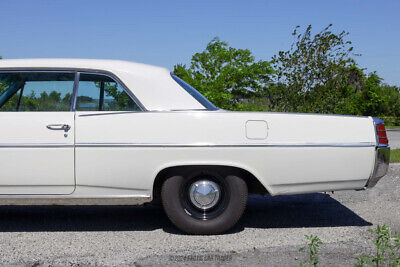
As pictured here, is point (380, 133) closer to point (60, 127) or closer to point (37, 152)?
point (60, 127)

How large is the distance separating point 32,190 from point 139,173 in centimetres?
100

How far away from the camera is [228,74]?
14.9 m

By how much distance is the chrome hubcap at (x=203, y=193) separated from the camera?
4.24 m

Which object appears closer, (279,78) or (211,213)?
(211,213)

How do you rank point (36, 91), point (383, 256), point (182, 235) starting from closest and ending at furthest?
point (383, 256), point (182, 235), point (36, 91)

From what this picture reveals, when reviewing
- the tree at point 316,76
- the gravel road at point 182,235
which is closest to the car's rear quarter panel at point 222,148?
the gravel road at point 182,235

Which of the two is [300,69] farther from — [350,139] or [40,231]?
[40,231]

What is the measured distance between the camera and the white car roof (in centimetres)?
434

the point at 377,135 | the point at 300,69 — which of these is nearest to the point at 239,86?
the point at 300,69

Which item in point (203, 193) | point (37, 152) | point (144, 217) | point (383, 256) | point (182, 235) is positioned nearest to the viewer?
point (383, 256)

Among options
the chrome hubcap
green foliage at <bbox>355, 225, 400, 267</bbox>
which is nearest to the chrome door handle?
the chrome hubcap

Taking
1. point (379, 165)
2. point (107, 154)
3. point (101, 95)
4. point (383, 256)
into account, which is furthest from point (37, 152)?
point (379, 165)

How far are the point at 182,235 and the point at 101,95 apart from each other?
1550mm

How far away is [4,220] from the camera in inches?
197
